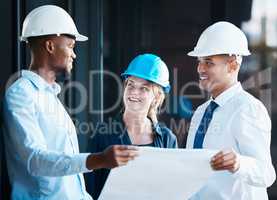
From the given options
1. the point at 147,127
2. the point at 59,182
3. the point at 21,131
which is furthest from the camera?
the point at 147,127

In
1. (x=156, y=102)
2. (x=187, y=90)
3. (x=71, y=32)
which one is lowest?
(x=187, y=90)

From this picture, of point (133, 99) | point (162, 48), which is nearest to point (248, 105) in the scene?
point (133, 99)

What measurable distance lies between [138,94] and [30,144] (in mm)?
764

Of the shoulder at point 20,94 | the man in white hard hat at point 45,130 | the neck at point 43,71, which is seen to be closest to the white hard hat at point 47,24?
the man in white hard hat at point 45,130

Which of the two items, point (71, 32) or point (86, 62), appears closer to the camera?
point (71, 32)

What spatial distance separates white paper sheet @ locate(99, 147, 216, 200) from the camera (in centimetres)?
208

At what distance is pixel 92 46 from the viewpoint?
16.4ft

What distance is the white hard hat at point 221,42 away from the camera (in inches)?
98.6

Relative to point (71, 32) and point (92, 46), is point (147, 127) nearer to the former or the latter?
point (71, 32)

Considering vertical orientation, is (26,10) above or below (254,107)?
above

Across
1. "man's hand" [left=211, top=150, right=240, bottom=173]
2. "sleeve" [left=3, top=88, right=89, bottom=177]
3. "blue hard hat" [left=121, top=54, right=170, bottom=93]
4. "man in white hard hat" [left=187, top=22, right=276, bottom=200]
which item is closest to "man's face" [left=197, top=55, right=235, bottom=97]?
"man in white hard hat" [left=187, top=22, right=276, bottom=200]

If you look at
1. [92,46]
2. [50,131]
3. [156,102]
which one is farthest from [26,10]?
[92,46]

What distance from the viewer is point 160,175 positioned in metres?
2.17

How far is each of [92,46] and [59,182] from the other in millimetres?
2913
